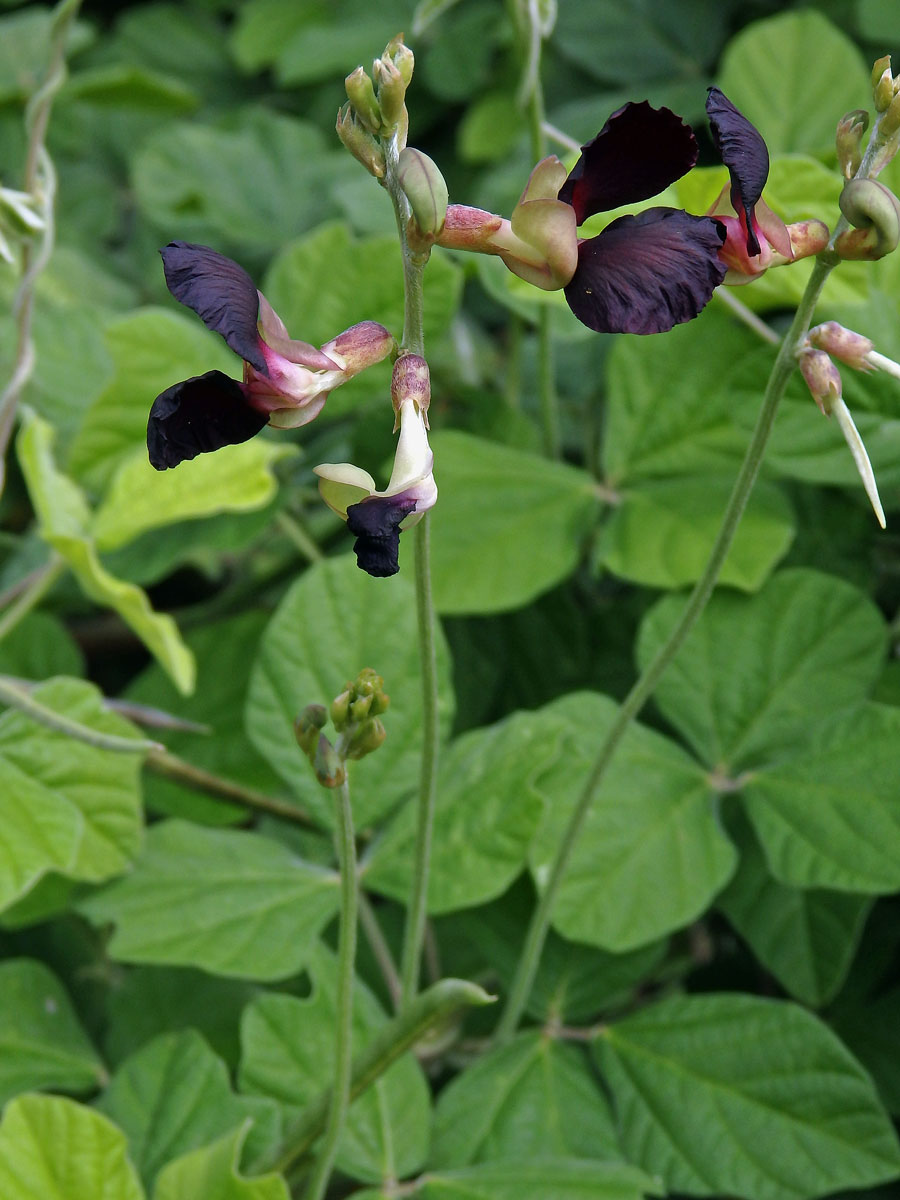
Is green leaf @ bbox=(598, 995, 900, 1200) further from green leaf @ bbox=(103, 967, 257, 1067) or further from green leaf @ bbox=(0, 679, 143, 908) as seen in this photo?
green leaf @ bbox=(0, 679, 143, 908)

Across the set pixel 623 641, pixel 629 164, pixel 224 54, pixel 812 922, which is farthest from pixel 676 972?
pixel 224 54

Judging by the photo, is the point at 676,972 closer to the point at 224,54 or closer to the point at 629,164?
the point at 629,164

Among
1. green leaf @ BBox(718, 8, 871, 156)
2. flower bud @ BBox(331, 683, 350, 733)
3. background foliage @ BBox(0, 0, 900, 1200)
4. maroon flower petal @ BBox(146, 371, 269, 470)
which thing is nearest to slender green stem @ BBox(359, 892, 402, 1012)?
background foliage @ BBox(0, 0, 900, 1200)

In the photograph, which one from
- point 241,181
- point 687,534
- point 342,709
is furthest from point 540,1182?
point 241,181

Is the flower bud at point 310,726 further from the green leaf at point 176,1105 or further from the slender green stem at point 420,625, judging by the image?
the green leaf at point 176,1105

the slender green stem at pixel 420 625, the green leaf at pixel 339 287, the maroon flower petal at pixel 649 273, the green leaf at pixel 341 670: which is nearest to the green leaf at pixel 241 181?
the green leaf at pixel 339 287

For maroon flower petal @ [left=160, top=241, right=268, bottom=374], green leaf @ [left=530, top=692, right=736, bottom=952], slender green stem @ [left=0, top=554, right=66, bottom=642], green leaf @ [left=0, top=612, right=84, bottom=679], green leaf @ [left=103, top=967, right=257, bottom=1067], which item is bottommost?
green leaf @ [left=103, top=967, right=257, bottom=1067]

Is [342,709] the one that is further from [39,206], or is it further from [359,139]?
[39,206]
